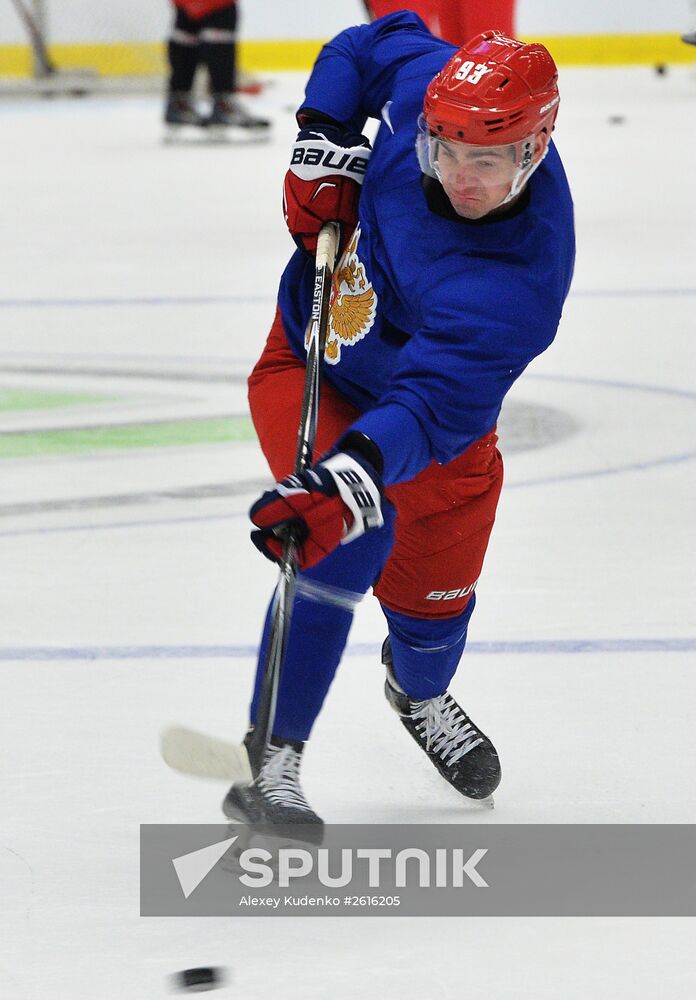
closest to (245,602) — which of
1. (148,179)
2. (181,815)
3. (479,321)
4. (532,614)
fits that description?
(532,614)

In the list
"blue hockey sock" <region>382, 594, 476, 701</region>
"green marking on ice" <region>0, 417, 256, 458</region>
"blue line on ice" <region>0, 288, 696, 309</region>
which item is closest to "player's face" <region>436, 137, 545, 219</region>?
"blue hockey sock" <region>382, 594, 476, 701</region>

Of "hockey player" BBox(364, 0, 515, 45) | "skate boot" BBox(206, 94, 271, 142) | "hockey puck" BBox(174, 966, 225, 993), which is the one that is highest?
"skate boot" BBox(206, 94, 271, 142)

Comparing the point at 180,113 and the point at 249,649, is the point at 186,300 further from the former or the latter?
the point at 180,113

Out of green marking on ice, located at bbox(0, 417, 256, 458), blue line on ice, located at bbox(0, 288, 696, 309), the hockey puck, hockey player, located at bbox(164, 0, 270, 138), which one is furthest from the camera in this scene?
hockey player, located at bbox(164, 0, 270, 138)

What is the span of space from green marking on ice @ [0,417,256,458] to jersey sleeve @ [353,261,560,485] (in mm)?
1838

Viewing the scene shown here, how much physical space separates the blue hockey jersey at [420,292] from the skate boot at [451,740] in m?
0.36

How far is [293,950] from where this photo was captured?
1604mm

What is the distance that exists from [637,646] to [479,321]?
876 millimetres

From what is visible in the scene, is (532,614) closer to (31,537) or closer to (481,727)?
(481,727)

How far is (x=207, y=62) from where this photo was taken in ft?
30.5

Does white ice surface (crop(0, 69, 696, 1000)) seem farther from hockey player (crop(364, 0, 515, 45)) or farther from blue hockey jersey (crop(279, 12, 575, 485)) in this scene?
hockey player (crop(364, 0, 515, 45))

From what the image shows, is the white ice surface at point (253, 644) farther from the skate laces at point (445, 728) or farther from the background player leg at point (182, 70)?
the background player leg at point (182, 70)

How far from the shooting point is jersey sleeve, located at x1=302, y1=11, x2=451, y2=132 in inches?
79.8

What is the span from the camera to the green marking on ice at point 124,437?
3.49 m
